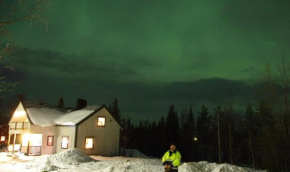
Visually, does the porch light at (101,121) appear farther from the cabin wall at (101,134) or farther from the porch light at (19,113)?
the porch light at (19,113)

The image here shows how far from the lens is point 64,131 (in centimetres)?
2683

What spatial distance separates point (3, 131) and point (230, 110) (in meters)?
33.3

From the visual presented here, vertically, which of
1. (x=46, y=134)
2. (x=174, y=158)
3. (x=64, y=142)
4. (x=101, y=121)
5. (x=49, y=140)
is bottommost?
(x=64, y=142)

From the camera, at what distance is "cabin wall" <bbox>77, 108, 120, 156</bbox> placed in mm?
26047

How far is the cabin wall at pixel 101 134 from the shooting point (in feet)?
85.5

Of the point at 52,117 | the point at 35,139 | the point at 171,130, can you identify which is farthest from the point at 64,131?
the point at 171,130

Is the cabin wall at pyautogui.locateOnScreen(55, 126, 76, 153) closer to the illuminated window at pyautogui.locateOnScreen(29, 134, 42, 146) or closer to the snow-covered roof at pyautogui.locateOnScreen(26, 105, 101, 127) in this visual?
the snow-covered roof at pyautogui.locateOnScreen(26, 105, 101, 127)

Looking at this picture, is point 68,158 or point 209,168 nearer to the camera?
point 209,168

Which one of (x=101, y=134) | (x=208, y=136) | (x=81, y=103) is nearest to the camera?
(x=101, y=134)

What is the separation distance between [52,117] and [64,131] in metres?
3.57

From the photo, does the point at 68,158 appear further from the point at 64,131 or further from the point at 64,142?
the point at 64,131

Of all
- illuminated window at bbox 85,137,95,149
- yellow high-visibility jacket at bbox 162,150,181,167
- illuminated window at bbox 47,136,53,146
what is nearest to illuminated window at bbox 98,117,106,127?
illuminated window at bbox 85,137,95,149

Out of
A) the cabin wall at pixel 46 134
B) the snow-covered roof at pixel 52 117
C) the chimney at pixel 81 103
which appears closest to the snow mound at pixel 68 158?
the snow-covered roof at pixel 52 117

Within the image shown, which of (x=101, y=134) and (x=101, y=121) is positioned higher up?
(x=101, y=121)
